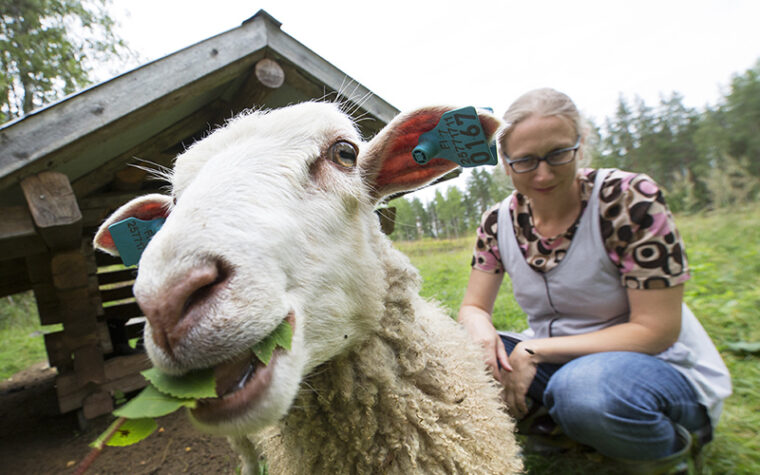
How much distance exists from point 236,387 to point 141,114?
8.35 feet

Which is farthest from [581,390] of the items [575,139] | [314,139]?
[314,139]

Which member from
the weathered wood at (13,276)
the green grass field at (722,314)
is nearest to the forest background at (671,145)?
the green grass field at (722,314)

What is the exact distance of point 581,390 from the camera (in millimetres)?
1651

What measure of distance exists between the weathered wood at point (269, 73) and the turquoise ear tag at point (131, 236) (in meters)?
1.89

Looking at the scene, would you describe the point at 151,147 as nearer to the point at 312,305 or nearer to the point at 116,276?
the point at 116,276

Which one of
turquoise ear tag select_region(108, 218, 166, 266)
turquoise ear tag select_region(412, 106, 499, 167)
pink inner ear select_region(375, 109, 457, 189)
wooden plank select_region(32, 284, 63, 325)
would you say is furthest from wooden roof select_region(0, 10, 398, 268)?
wooden plank select_region(32, 284, 63, 325)

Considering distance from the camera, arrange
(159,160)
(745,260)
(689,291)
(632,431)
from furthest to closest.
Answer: (745,260)
(689,291)
(159,160)
(632,431)

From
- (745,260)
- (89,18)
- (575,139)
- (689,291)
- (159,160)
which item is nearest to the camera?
(575,139)

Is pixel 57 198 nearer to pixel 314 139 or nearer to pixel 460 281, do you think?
pixel 314 139

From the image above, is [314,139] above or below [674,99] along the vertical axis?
below

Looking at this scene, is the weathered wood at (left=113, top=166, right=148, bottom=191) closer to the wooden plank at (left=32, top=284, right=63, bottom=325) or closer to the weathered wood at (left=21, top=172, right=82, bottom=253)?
the weathered wood at (left=21, top=172, right=82, bottom=253)

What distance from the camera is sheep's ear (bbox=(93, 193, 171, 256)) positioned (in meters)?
1.64

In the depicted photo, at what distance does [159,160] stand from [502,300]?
4.42 meters

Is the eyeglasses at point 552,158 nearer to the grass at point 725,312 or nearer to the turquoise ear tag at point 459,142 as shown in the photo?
the turquoise ear tag at point 459,142
